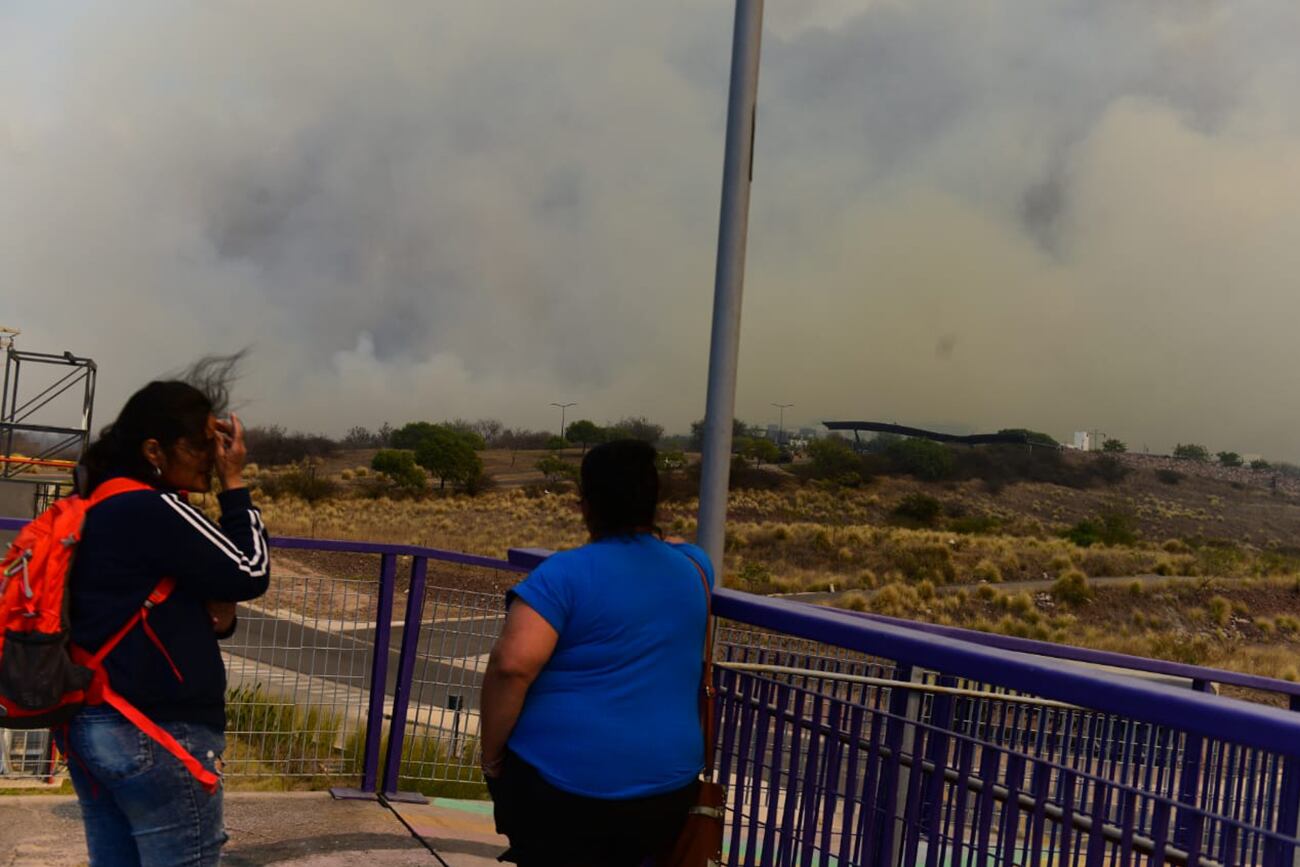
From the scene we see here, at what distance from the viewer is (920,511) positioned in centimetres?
9900

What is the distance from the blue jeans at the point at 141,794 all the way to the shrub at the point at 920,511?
97.8 meters

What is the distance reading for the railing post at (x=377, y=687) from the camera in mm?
6410

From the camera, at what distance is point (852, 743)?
3375 millimetres

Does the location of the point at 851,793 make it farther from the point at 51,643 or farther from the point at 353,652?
the point at 353,652

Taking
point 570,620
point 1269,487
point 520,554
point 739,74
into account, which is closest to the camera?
point 570,620

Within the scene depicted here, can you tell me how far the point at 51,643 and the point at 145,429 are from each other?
529 mm

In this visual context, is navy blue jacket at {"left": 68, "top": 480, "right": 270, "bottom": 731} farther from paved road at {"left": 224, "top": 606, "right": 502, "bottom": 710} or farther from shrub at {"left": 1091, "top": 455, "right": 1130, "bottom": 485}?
shrub at {"left": 1091, "top": 455, "right": 1130, "bottom": 485}

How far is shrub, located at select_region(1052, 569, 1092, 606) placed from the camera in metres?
60.2

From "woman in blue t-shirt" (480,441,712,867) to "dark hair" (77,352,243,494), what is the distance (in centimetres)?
88

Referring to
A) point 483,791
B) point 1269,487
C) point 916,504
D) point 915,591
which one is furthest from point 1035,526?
point 483,791

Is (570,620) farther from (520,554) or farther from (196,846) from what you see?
(520,554)

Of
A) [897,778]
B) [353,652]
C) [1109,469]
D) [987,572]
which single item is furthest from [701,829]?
[1109,469]

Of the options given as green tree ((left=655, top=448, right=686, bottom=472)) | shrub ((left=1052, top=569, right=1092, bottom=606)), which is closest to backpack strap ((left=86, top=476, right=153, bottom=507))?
green tree ((left=655, top=448, right=686, bottom=472))

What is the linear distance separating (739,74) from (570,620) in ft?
11.8
